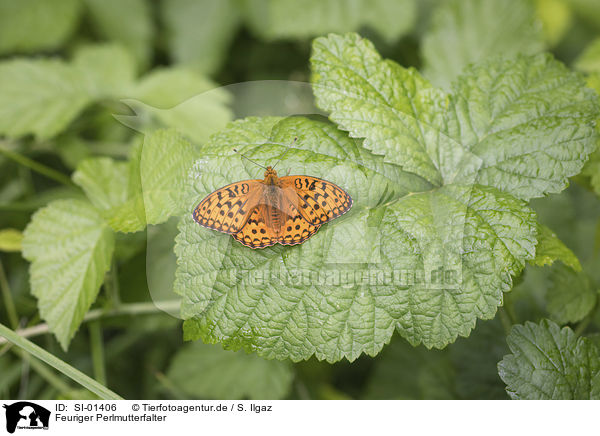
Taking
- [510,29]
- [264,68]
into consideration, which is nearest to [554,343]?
[510,29]

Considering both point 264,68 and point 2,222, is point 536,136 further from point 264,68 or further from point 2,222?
point 2,222

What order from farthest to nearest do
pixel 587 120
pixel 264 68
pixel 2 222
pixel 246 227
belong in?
1. pixel 264 68
2. pixel 2 222
3. pixel 587 120
4. pixel 246 227

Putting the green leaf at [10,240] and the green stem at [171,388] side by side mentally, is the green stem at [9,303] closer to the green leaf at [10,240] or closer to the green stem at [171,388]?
the green leaf at [10,240]
